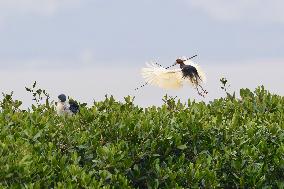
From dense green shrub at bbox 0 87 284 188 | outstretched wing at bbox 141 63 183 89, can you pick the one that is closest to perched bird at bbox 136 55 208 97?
outstretched wing at bbox 141 63 183 89

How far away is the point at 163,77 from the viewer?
16531mm

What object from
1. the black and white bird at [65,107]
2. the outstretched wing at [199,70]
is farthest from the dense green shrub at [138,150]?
the outstretched wing at [199,70]

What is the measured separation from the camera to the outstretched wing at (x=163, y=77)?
16.2 m

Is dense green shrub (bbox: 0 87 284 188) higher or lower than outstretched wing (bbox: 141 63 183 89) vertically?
lower

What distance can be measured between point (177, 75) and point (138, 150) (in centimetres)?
732

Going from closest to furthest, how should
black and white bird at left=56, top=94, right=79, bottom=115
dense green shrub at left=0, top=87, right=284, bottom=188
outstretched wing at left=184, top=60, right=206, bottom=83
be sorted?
1. dense green shrub at left=0, top=87, right=284, bottom=188
2. black and white bird at left=56, top=94, right=79, bottom=115
3. outstretched wing at left=184, top=60, right=206, bottom=83

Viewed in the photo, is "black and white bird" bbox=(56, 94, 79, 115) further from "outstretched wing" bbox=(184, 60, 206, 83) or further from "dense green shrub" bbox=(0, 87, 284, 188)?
"dense green shrub" bbox=(0, 87, 284, 188)

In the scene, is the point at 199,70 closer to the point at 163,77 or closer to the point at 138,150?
the point at 163,77

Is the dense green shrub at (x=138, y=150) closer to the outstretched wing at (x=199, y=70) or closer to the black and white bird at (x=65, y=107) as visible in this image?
the black and white bird at (x=65, y=107)

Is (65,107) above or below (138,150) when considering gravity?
above

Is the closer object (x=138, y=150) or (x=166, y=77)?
(x=138, y=150)

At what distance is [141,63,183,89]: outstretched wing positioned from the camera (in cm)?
1617

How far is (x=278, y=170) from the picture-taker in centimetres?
1023

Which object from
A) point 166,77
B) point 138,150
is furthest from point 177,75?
point 138,150
